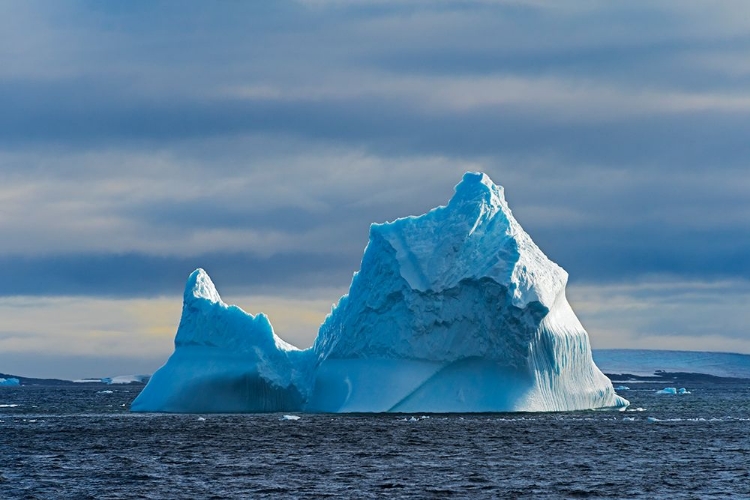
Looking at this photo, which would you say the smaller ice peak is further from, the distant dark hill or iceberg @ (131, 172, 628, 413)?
the distant dark hill

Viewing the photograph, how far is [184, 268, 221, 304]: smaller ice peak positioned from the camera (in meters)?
53.8

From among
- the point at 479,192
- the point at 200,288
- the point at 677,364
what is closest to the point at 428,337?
the point at 479,192

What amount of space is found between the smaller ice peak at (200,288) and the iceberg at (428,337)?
10 cm

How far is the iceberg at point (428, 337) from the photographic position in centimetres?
4872

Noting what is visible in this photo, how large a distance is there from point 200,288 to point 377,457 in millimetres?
20081

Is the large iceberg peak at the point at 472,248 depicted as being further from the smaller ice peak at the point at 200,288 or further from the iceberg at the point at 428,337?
the smaller ice peak at the point at 200,288

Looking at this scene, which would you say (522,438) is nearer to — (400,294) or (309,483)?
(400,294)

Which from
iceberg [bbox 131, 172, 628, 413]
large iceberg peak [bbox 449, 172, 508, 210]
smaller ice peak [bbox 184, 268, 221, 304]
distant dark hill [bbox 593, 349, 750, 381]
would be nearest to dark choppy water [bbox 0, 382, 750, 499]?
iceberg [bbox 131, 172, 628, 413]

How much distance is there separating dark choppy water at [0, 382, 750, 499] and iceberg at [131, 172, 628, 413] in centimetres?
116

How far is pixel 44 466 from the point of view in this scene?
3494 cm

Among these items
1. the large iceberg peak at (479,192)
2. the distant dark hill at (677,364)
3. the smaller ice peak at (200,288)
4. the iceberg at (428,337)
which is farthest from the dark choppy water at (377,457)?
the distant dark hill at (677,364)

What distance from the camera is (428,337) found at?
49.0m

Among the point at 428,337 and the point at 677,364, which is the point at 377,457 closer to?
the point at 428,337

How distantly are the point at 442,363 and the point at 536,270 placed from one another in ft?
17.3
